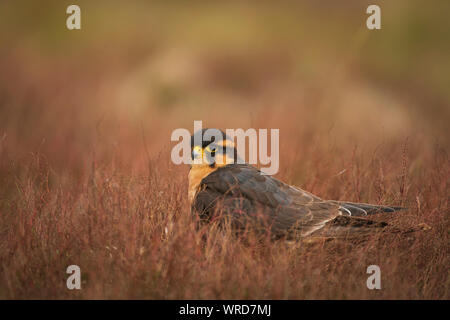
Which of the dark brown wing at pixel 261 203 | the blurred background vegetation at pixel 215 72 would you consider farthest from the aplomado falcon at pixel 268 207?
the blurred background vegetation at pixel 215 72

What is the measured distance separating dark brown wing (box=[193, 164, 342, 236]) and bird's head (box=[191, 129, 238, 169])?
0.84ft

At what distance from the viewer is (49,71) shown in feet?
35.4

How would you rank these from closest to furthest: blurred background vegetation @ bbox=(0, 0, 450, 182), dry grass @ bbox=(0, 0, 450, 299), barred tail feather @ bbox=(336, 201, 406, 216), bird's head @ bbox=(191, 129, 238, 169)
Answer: dry grass @ bbox=(0, 0, 450, 299), barred tail feather @ bbox=(336, 201, 406, 216), bird's head @ bbox=(191, 129, 238, 169), blurred background vegetation @ bbox=(0, 0, 450, 182)

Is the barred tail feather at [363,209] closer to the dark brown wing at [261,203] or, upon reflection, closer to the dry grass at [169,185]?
the dark brown wing at [261,203]

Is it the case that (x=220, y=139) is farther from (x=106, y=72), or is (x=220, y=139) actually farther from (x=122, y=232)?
(x=106, y=72)

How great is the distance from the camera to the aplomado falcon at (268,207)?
4289mm

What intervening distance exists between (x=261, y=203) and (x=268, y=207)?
0.08 m

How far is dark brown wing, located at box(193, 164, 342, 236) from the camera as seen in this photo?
434 cm

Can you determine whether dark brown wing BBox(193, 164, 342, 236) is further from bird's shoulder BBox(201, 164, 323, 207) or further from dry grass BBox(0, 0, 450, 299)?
dry grass BBox(0, 0, 450, 299)

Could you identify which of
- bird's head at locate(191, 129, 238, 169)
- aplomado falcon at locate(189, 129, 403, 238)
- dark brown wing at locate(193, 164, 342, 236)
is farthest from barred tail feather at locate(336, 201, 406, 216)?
bird's head at locate(191, 129, 238, 169)

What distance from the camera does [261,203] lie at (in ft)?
14.6

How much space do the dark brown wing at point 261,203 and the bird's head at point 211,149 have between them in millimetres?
256

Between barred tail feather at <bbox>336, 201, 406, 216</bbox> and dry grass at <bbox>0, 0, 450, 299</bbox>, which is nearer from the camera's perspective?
dry grass at <bbox>0, 0, 450, 299</bbox>

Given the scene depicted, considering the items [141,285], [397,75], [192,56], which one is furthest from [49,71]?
[397,75]
